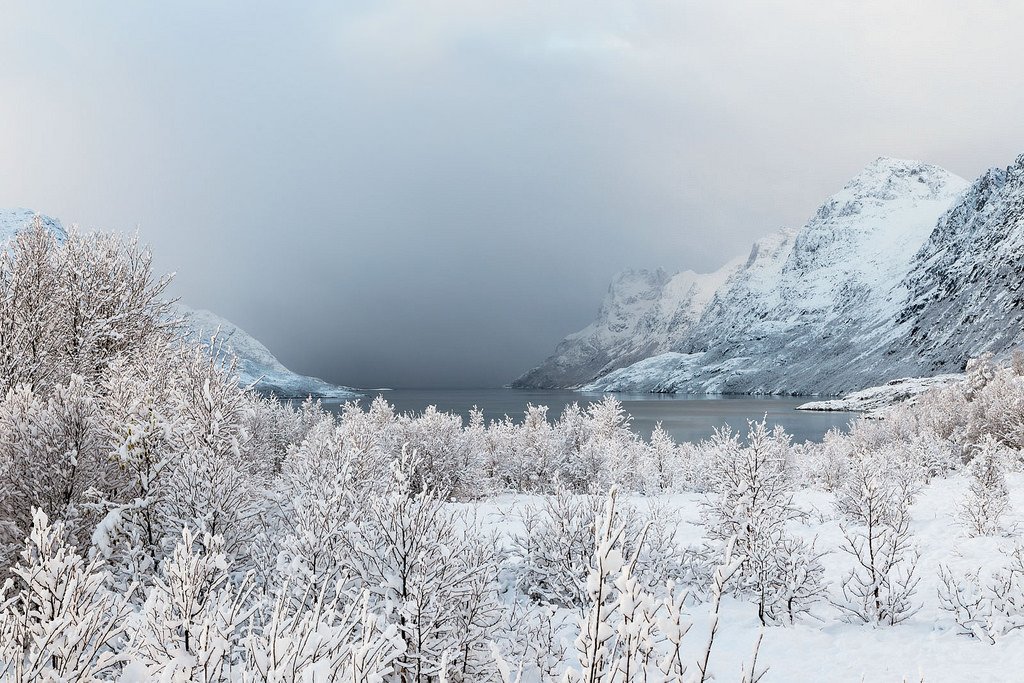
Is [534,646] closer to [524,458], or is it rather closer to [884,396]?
[524,458]

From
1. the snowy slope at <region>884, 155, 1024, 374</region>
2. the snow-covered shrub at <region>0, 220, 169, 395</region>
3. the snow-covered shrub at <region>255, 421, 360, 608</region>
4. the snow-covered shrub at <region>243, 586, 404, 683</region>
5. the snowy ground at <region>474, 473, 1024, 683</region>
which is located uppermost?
the snowy slope at <region>884, 155, 1024, 374</region>

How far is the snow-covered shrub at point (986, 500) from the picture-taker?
15359 mm

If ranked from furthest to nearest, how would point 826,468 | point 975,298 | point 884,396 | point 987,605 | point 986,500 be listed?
1. point 975,298
2. point 884,396
3. point 826,468
4. point 986,500
5. point 987,605

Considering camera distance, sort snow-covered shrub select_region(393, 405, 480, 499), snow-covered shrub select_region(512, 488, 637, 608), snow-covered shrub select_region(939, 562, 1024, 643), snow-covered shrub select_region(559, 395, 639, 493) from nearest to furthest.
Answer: snow-covered shrub select_region(939, 562, 1024, 643) < snow-covered shrub select_region(512, 488, 637, 608) < snow-covered shrub select_region(393, 405, 480, 499) < snow-covered shrub select_region(559, 395, 639, 493)

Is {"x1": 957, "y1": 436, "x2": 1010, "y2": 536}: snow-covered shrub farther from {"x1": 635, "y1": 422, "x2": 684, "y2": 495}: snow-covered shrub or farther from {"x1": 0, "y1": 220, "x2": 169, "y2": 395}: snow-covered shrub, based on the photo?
{"x1": 0, "y1": 220, "x2": 169, "y2": 395}: snow-covered shrub

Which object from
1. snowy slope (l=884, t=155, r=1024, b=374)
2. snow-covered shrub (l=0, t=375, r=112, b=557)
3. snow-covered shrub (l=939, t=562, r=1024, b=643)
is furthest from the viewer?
snowy slope (l=884, t=155, r=1024, b=374)

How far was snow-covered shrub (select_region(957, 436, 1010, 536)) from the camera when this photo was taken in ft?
50.4

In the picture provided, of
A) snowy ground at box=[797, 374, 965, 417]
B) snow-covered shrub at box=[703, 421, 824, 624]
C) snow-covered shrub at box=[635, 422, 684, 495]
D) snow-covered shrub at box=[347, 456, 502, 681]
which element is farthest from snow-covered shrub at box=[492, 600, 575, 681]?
snowy ground at box=[797, 374, 965, 417]

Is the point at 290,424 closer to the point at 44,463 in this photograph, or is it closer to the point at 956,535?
the point at 44,463

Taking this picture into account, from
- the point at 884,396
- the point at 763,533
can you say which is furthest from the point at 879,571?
the point at 884,396

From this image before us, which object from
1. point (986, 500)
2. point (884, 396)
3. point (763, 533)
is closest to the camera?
point (763, 533)

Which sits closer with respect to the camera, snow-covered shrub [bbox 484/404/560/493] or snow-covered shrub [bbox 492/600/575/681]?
snow-covered shrub [bbox 492/600/575/681]

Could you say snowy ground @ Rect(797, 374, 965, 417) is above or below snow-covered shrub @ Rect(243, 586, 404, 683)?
above

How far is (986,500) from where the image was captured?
50.9ft
